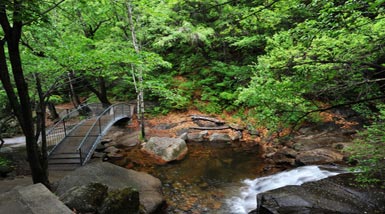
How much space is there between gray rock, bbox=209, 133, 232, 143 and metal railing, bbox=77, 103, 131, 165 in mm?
5413

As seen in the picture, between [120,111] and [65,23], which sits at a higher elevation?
[65,23]

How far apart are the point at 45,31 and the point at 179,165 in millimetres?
6650

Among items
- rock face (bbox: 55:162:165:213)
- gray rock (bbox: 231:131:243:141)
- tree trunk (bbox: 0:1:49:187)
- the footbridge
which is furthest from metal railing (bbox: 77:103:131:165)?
gray rock (bbox: 231:131:243:141)

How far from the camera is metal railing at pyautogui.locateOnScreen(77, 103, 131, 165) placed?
940 centimetres

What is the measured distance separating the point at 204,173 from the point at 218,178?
668 millimetres

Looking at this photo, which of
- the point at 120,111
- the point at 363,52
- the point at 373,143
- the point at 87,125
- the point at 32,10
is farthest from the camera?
the point at 120,111

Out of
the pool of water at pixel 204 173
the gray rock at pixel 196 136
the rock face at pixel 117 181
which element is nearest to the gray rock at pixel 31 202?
the rock face at pixel 117 181

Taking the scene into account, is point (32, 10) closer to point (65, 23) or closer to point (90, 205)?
point (90, 205)

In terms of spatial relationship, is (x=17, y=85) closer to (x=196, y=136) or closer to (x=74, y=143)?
(x=74, y=143)

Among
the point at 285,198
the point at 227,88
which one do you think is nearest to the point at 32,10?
the point at 285,198

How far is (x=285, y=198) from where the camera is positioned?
5863mm

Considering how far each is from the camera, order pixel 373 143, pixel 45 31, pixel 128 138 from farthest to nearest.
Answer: pixel 128 138, pixel 45 31, pixel 373 143

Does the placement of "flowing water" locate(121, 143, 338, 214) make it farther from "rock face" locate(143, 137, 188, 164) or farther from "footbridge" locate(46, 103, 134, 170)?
"footbridge" locate(46, 103, 134, 170)

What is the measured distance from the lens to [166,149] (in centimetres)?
1088
